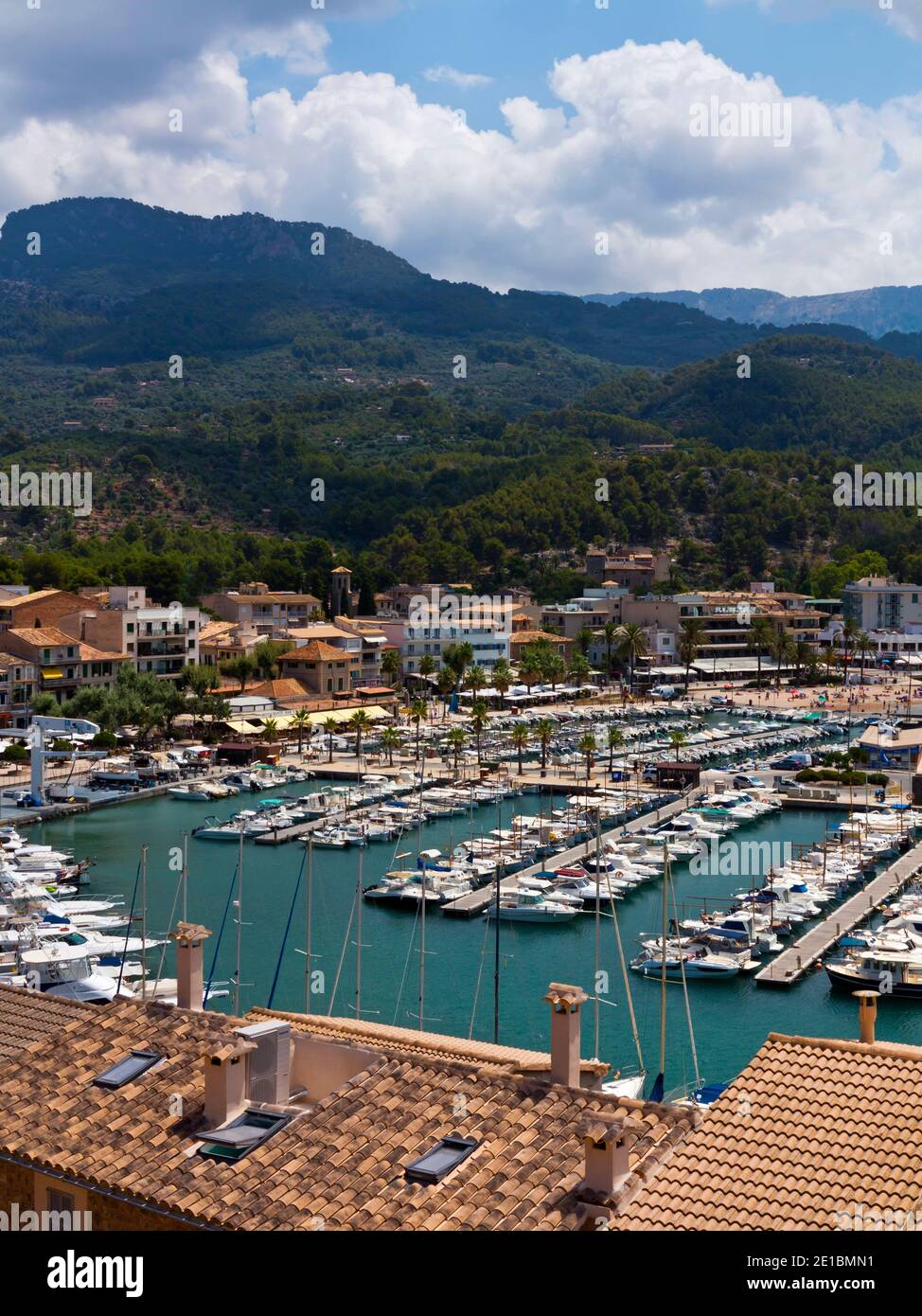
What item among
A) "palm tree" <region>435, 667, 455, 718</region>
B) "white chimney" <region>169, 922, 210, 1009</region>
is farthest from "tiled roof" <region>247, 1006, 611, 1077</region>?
"palm tree" <region>435, 667, 455, 718</region>

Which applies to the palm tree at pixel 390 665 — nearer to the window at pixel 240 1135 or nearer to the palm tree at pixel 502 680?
the palm tree at pixel 502 680

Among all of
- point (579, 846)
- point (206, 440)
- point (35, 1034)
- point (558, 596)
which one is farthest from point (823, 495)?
point (35, 1034)

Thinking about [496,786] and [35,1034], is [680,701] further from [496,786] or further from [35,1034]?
[35,1034]

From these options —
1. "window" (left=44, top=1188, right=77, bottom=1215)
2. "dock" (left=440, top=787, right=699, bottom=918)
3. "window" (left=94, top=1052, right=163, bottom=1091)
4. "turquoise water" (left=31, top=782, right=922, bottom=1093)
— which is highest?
"window" (left=94, top=1052, right=163, bottom=1091)

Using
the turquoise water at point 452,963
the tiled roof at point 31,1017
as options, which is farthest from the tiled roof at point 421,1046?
the turquoise water at point 452,963

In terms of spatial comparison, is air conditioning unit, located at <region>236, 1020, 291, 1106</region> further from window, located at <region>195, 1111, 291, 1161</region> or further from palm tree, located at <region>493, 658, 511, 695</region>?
palm tree, located at <region>493, 658, 511, 695</region>

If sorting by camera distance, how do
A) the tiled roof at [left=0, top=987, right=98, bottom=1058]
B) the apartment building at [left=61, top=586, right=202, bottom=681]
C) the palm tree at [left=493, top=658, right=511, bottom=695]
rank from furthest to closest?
the palm tree at [left=493, top=658, right=511, bottom=695]
the apartment building at [left=61, top=586, right=202, bottom=681]
the tiled roof at [left=0, top=987, right=98, bottom=1058]
